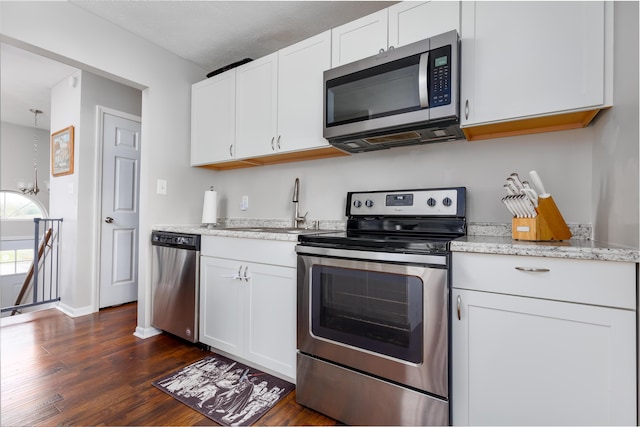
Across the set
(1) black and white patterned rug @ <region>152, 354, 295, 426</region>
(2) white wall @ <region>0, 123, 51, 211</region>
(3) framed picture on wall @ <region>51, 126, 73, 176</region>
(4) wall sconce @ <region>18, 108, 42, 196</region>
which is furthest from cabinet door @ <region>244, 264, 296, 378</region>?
(2) white wall @ <region>0, 123, 51, 211</region>

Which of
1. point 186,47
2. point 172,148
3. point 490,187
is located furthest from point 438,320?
point 186,47

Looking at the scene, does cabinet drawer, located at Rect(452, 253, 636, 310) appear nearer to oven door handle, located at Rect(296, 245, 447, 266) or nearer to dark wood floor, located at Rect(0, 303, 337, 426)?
oven door handle, located at Rect(296, 245, 447, 266)

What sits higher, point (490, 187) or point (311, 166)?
point (311, 166)

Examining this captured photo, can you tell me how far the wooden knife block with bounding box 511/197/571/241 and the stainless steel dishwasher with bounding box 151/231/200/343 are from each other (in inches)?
78.5

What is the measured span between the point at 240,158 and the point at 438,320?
1.87m

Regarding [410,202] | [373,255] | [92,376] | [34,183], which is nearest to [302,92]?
[410,202]

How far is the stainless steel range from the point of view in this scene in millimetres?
1238

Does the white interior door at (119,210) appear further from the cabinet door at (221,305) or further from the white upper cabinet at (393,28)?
the white upper cabinet at (393,28)

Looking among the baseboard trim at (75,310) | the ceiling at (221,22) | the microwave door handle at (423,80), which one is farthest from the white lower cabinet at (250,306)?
the baseboard trim at (75,310)

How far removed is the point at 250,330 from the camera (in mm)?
1879

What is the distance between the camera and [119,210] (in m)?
3.38

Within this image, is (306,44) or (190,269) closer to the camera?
(306,44)

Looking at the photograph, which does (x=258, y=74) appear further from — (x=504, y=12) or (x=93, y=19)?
(x=504, y=12)

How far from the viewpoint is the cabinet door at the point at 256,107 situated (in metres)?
2.21
